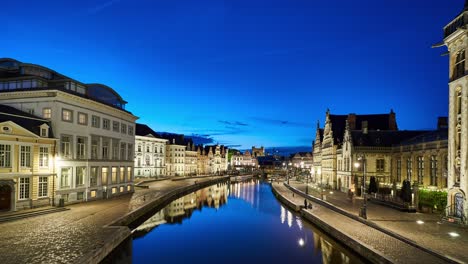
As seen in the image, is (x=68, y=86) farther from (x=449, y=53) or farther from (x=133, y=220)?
(x=449, y=53)

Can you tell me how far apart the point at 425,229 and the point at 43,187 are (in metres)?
34.5

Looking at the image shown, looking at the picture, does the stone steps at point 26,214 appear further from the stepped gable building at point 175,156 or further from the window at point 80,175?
the stepped gable building at point 175,156

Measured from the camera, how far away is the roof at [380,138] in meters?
52.9

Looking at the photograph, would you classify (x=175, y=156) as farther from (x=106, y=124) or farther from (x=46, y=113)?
(x=46, y=113)

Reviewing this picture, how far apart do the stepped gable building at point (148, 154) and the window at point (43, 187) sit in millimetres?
58152

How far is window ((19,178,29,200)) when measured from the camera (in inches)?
1197

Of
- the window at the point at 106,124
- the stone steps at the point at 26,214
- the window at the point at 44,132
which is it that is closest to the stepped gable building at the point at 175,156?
the window at the point at 106,124

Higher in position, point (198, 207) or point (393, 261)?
point (393, 261)

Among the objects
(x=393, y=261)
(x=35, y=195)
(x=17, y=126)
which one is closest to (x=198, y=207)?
(x=35, y=195)

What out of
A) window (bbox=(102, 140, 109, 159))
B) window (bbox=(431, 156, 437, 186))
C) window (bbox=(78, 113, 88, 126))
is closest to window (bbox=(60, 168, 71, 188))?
window (bbox=(78, 113, 88, 126))

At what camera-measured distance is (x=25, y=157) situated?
3088 cm

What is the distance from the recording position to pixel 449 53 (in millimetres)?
30578

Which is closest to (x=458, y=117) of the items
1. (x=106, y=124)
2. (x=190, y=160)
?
(x=106, y=124)

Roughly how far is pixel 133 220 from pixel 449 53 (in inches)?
1326
